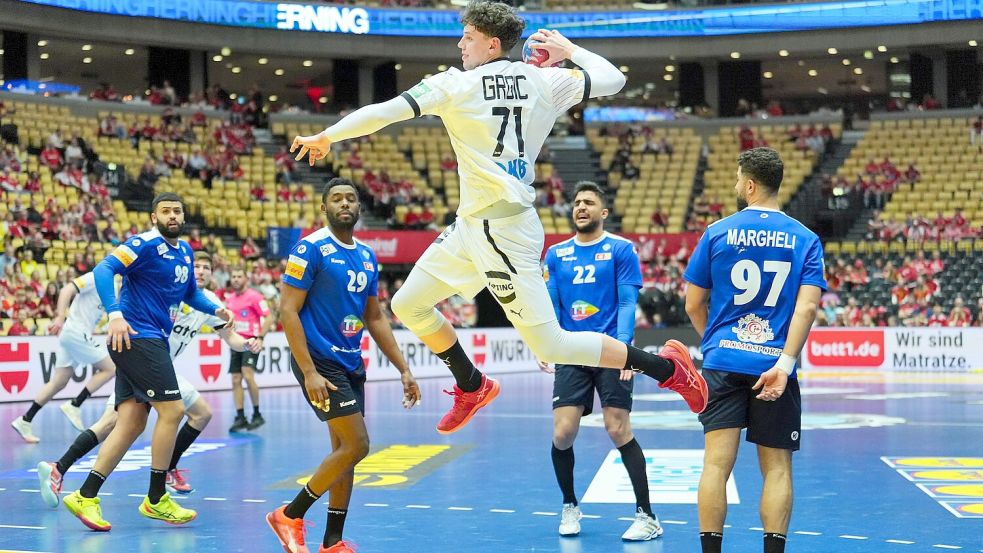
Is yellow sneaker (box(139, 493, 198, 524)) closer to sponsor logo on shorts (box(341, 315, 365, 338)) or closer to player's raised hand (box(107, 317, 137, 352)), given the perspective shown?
player's raised hand (box(107, 317, 137, 352))

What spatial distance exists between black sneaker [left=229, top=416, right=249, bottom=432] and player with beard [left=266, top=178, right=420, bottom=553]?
7175 millimetres

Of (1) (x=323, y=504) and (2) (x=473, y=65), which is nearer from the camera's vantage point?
(2) (x=473, y=65)

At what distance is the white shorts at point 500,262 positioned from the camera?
5844 mm

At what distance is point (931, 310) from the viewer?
27.5 m

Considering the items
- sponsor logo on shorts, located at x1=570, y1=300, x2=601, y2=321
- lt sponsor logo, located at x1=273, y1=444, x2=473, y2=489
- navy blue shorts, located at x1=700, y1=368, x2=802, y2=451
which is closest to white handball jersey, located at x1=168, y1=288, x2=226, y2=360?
lt sponsor logo, located at x1=273, y1=444, x2=473, y2=489

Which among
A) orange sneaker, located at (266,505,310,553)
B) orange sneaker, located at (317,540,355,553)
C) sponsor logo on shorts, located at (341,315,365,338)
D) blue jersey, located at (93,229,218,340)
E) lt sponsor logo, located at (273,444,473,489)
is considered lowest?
lt sponsor logo, located at (273,444,473,489)

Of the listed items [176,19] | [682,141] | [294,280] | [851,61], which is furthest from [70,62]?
[294,280]

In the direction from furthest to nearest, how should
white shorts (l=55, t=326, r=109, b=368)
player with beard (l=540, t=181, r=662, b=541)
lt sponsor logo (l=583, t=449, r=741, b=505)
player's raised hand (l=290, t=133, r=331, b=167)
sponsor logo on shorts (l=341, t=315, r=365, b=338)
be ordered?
white shorts (l=55, t=326, r=109, b=368), lt sponsor logo (l=583, t=449, r=741, b=505), player with beard (l=540, t=181, r=662, b=541), sponsor logo on shorts (l=341, t=315, r=365, b=338), player's raised hand (l=290, t=133, r=331, b=167)

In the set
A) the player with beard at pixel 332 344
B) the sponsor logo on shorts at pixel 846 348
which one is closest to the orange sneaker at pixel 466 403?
the player with beard at pixel 332 344

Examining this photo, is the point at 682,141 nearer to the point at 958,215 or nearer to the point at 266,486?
the point at 958,215

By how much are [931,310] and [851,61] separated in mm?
19215

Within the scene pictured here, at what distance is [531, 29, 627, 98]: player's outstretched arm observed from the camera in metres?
6.16

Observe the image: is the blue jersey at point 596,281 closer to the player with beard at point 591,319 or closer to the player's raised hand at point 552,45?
the player with beard at point 591,319

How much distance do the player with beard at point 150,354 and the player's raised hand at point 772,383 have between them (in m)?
4.25
